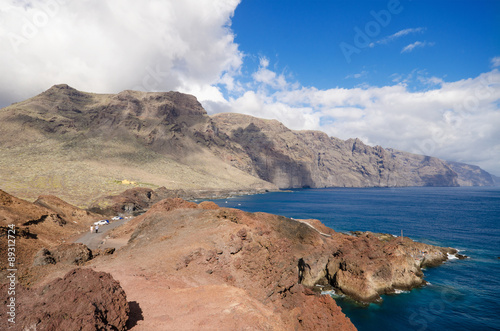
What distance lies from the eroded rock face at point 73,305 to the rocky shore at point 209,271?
0.16 ft

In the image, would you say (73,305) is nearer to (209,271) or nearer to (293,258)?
(209,271)

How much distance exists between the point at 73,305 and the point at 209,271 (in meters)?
9.90

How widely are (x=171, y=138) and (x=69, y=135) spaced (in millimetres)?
59657

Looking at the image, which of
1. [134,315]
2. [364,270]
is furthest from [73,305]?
[364,270]

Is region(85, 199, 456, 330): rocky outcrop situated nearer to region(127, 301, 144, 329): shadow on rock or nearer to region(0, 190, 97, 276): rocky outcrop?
region(127, 301, 144, 329): shadow on rock

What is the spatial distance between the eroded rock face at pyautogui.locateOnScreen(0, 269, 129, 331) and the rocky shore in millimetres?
48

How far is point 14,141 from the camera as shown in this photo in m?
110

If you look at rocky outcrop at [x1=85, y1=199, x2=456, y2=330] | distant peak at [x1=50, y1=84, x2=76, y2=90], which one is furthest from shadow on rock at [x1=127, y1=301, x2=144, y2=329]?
distant peak at [x1=50, y1=84, x2=76, y2=90]

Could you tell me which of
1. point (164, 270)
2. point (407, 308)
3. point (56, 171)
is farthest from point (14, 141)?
point (407, 308)

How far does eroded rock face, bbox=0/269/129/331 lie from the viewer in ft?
26.8

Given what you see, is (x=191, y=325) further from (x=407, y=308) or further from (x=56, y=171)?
(x=56, y=171)

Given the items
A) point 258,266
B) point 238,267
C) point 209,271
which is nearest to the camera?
point 209,271

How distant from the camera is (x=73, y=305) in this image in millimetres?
8891

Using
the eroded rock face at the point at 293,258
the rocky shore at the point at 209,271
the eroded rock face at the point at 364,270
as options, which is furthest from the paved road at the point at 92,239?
the eroded rock face at the point at 364,270
